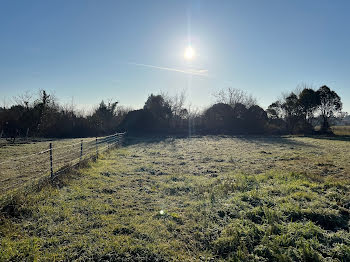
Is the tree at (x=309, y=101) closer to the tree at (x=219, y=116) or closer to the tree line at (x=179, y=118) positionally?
the tree line at (x=179, y=118)

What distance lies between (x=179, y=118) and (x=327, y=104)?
21473 millimetres

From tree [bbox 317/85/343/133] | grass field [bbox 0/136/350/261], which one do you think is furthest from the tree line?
grass field [bbox 0/136/350/261]

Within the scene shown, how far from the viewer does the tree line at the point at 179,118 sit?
24609 mm

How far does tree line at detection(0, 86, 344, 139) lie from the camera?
24.6 meters

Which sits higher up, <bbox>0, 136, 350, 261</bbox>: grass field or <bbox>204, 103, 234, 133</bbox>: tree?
<bbox>204, 103, 234, 133</bbox>: tree

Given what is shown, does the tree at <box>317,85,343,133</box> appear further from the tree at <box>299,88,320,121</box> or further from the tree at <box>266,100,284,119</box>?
the tree at <box>266,100,284,119</box>

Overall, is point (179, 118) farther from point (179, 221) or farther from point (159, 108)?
point (179, 221)

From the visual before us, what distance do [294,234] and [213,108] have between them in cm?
2828

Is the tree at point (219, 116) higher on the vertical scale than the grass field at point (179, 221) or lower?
higher

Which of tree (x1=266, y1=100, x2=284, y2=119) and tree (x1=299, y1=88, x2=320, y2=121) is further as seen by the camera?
tree (x1=266, y1=100, x2=284, y2=119)

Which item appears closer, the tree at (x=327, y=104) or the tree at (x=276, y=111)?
the tree at (x=327, y=104)

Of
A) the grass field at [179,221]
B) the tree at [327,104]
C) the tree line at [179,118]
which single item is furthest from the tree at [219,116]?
the grass field at [179,221]

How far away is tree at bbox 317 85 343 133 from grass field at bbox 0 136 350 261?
2654cm

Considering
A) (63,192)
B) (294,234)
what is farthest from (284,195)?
(63,192)
